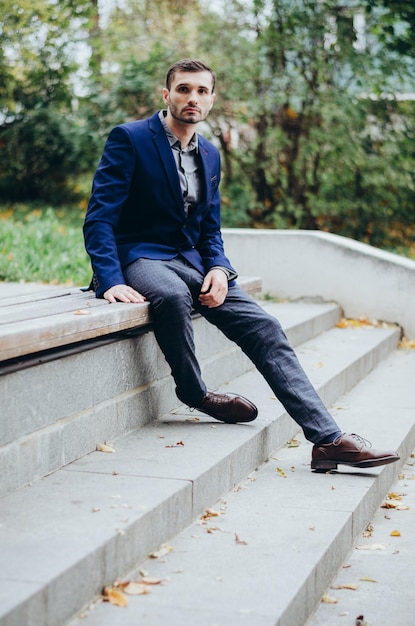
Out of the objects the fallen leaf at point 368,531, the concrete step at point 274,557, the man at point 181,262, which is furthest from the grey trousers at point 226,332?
the fallen leaf at point 368,531

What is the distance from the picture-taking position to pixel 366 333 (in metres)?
8.19

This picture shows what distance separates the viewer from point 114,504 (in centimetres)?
345

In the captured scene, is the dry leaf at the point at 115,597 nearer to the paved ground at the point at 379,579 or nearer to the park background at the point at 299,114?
the paved ground at the point at 379,579

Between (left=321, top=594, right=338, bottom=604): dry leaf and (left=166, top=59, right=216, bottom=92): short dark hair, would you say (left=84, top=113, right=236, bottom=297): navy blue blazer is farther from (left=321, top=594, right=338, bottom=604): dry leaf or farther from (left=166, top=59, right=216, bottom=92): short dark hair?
(left=321, top=594, right=338, bottom=604): dry leaf

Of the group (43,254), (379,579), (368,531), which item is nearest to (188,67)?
(368,531)

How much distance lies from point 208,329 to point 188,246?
876 millimetres

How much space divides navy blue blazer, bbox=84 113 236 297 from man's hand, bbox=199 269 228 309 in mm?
147

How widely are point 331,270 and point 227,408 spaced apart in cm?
430

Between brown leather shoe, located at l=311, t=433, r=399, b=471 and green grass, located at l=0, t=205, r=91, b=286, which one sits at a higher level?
green grass, located at l=0, t=205, r=91, b=286

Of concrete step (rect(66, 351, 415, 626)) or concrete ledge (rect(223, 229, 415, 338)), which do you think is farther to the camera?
concrete ledge (rect(223, 229, 415, 338))

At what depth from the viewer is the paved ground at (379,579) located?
3439mm

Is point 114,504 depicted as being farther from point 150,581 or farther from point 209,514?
point 209,514

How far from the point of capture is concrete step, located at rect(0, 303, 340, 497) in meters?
3.62

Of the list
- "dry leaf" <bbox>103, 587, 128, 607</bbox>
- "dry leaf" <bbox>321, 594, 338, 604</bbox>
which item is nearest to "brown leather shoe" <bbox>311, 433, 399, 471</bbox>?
"dry leaf" <bbox>321, 594, 338, 604</bbox>
